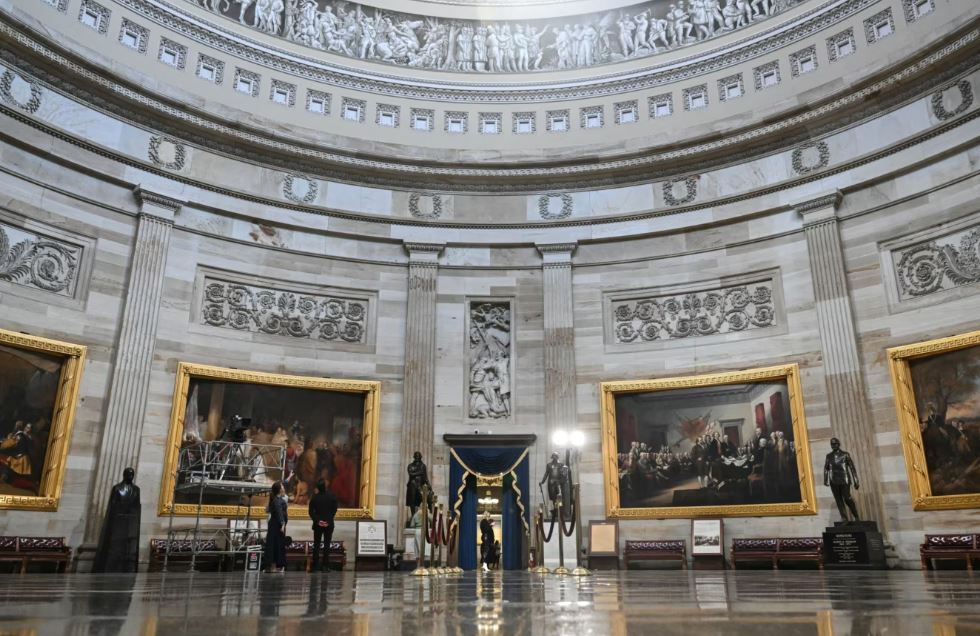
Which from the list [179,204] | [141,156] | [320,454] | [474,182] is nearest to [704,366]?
[474,182]

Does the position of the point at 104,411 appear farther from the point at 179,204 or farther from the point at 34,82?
the point at 34,82

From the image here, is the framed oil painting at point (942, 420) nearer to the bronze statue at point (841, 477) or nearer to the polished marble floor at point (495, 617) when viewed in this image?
the bronze statue at point (841, 477)

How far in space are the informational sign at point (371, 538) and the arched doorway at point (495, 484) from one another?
1893 millimetres

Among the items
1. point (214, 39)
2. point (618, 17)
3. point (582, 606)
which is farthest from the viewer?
point (618, 17)

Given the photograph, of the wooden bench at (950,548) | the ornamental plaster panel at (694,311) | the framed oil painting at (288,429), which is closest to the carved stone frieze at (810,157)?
the ornamental plaster panel at (694,311)

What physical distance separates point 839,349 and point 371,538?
40.5ft

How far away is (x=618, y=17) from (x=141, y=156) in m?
15.1

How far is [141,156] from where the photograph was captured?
60.4ft

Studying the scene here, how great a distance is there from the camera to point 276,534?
13.9 meters

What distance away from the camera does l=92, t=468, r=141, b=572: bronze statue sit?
14898mm

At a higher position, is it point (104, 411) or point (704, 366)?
point (704, 366)

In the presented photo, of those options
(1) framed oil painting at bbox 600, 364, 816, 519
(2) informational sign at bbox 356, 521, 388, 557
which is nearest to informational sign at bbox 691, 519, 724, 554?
(1) framed oil painting at bbox 600, 364, 816, 519

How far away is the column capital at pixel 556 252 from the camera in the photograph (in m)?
21.0

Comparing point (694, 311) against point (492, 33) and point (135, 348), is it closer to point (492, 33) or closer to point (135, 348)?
point (492, 33)
